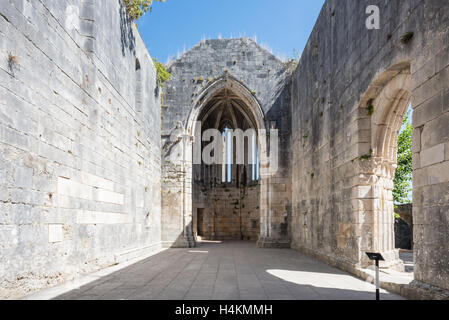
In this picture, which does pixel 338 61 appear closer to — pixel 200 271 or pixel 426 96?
pixel 426 96

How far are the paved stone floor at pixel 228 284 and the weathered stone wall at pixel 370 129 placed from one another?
36.4 inches

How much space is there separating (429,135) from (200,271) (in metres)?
5.05

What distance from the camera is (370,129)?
→ 7.00 m

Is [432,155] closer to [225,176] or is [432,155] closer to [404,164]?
[404,164]

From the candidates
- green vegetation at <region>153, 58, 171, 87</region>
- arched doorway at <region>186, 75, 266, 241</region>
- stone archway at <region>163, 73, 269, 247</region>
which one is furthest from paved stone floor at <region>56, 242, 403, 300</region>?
arched doorway at <region>186, 75, 266, 241</region>

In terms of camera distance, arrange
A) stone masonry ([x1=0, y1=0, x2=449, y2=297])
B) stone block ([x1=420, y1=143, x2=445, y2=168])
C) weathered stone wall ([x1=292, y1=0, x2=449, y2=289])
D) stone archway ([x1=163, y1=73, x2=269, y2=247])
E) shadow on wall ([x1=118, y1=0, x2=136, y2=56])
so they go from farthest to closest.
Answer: stone archway ([x1=163, y1=73, x2=269, y2=247]) → shadow on wall ([x1=118, y1=0, x2=136, y2=56]) → stone masonry ([x1=0, y1=0, x2=449, y2=297]) → weathered stone wall ([x1=292, y1=0, x2=449, y2=289]) → stone block ([x1=420, y1=143, x2=445, y2=168])

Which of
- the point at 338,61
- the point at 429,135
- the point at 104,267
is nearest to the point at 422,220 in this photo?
the point at 429,135

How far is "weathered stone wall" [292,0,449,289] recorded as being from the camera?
14.1 ft

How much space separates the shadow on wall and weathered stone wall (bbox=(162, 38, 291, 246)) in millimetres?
4712

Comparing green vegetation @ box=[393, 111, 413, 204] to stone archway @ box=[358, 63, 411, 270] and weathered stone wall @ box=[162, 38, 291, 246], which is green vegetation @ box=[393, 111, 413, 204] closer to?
weathered stone wall @ box=[162, 38, 291, 246]

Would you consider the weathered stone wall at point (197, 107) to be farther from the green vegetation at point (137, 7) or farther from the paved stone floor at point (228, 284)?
the paved stone floor at point (228, 284)

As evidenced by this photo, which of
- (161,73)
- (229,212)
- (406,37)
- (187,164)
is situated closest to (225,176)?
(229,212)

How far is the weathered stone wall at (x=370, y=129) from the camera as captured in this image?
14.1ft

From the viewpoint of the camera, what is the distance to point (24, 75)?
188 inches
